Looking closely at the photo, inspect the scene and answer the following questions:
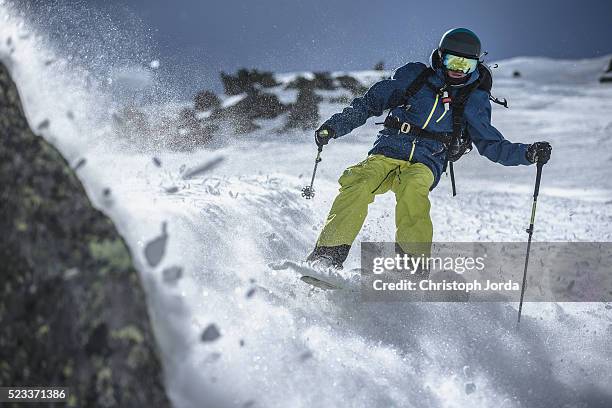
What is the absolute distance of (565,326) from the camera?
4.29 m

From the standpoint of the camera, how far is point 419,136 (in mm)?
4594

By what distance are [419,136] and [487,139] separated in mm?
687

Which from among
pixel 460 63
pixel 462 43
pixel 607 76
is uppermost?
pixel 607 76

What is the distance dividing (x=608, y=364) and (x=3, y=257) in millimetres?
4005

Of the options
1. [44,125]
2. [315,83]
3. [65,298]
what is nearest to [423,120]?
[44,125]

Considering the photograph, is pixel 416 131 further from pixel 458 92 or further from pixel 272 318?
pixel 272 318

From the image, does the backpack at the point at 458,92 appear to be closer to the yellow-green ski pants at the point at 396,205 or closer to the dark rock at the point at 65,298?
the yellow-green ski pants at the point at 396,205

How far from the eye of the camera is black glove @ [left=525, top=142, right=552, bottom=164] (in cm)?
445

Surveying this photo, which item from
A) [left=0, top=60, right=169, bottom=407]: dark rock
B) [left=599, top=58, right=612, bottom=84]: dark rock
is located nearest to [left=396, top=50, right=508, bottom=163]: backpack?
[left=0, top=60, right=169, bottom=407]: dark rock

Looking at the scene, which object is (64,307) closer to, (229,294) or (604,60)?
(229,294)

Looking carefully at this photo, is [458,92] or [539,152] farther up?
[458,92]

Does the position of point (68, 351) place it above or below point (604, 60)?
below

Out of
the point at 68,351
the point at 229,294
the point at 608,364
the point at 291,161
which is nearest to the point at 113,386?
the point at 68,351

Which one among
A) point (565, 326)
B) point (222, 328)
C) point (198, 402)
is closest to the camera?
point (198, 402)
